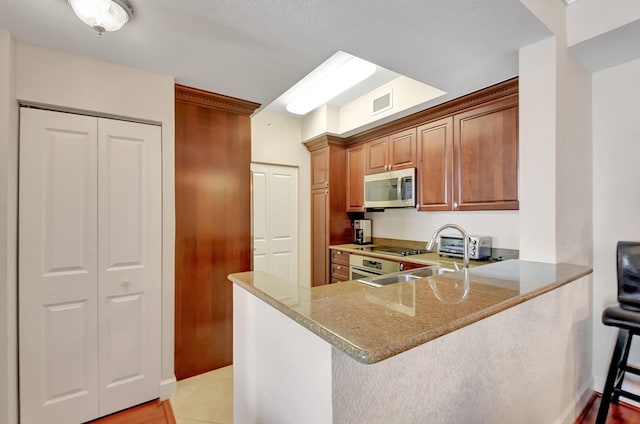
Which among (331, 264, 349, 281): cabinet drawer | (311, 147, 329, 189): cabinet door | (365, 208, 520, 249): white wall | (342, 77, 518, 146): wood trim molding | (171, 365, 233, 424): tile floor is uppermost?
(342, 77, 518, 146): wood trim molding

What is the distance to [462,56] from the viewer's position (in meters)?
1.74

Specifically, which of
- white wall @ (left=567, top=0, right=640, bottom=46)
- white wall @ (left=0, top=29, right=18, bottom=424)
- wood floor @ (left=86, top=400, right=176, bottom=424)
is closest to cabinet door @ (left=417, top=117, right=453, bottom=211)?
white wall @ (left=567, top=0, right=640, bottom=46)

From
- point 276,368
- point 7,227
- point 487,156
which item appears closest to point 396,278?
point 276,368

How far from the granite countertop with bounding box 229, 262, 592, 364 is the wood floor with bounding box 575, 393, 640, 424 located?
3.50 ft

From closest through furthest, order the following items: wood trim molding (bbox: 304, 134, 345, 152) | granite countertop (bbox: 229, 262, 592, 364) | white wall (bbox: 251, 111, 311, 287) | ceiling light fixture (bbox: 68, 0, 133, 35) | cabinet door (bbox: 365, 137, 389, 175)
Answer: granite countertop (bbox: 229, 262, 592, 364), ceiling light fixture (bbox: 68, 0, 133, 35), cabinet door (bbox: 365, 137, 389, 175), white wall (bbox: 251, 111, 311, 287), wood trim molding (bbox: 304, 134, 345, 152)

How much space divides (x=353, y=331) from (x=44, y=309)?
6.75 ft

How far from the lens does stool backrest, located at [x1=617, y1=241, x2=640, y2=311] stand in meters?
1.52

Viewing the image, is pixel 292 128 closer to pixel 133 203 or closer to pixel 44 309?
pixel 133 203

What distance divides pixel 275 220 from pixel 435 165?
2.08m

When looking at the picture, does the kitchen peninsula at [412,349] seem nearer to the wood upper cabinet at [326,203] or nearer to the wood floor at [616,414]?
the wood floor at [616,414]

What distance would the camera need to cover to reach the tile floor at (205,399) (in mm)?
1829

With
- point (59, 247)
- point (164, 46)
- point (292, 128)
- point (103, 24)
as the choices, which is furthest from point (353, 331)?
point (292, 128)

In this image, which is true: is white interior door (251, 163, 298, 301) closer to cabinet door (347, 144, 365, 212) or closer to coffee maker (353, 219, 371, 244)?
cabinet door (347, 144, 365, 212)

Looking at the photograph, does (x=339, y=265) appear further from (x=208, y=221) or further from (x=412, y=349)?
(x=412, y=349)
